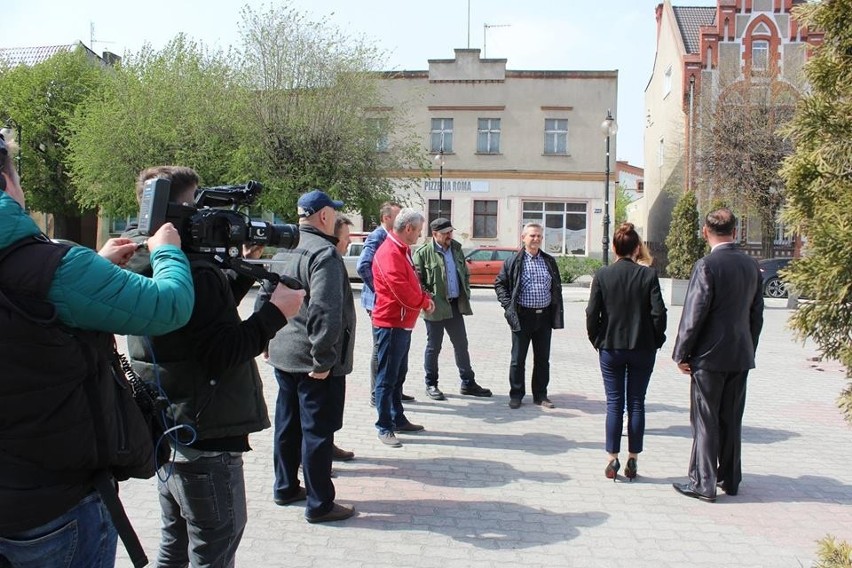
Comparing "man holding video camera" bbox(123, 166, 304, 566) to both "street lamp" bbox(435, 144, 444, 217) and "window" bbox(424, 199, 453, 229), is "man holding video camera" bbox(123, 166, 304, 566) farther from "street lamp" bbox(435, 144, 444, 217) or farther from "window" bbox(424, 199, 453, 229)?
"window" bbox(424, 199, 453, 229)

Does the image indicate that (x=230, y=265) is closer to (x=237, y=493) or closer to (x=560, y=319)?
(x=237, y=493)

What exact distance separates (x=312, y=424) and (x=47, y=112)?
29545 millimetres

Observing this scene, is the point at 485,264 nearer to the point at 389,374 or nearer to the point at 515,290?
the point at 515,290

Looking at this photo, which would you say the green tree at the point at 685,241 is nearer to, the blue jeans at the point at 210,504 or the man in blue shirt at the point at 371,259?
the man in blue shirt at the point at 371,259

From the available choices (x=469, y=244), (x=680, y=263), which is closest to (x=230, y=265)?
(x=680, y=263)

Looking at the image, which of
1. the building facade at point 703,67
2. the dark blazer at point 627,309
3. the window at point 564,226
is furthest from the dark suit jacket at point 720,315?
the window at point 564,226

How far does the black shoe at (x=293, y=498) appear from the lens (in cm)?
462

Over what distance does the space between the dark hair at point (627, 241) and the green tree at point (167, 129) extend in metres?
19.1

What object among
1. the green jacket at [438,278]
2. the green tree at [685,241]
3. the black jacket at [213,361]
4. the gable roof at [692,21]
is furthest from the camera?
the gable roof at [692,21]

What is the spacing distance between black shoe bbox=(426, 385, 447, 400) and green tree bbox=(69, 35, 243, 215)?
16596 mm

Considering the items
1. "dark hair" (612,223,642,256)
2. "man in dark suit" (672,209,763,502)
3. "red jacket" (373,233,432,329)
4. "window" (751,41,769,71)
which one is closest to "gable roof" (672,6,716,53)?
"window" (751,41,769,71)

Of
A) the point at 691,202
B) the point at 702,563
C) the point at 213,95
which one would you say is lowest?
the point at 702,563

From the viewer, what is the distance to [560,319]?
24.6ft

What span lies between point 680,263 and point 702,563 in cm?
1660
